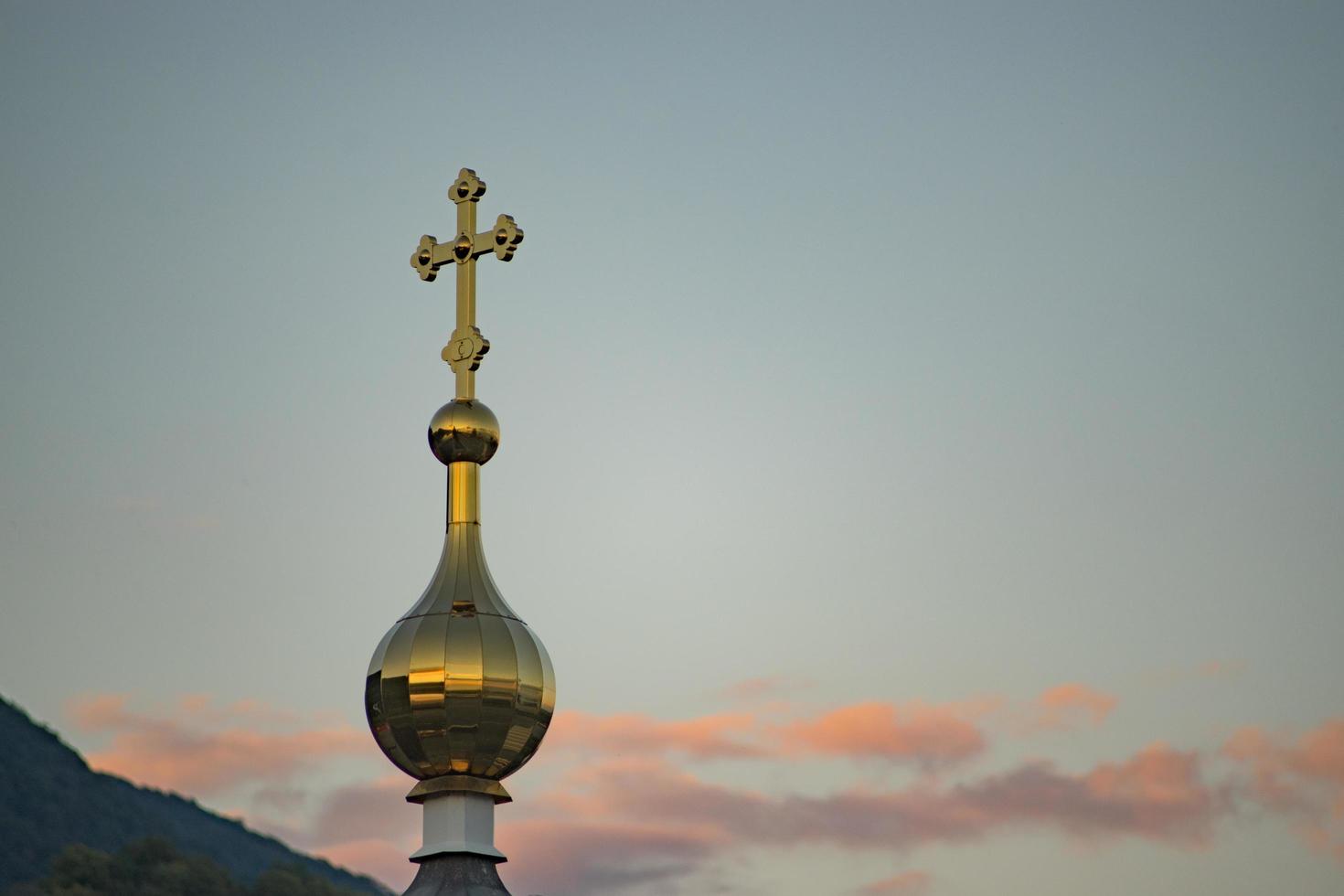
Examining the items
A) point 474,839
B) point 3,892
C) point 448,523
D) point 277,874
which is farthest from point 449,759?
point 277,874

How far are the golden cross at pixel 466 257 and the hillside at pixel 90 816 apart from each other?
56.7 metres

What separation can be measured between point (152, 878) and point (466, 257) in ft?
181

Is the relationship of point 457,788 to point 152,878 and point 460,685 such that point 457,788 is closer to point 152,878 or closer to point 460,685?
point 460,685

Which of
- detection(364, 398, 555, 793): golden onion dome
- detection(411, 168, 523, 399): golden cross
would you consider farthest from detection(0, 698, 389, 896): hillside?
detection(364, 398, 555, 793): golden onion dome

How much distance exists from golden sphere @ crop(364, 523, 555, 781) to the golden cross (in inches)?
92.2

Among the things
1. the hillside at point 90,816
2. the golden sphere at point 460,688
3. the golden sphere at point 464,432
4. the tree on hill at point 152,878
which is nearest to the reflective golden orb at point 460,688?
the golden sphere at point 460,688

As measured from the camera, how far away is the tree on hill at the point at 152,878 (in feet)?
243

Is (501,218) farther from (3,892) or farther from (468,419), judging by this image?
(3,892)

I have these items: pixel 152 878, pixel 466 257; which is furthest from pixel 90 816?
pixel 466 257

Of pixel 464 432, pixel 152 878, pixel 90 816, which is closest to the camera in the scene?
pixel 464 432

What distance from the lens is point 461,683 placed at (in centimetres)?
2266

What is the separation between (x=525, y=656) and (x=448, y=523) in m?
1.77

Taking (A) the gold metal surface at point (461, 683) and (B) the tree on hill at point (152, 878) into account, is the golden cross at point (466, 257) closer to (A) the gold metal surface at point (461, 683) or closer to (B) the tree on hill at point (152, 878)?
(A) the gold metal surface at point (461, 683)

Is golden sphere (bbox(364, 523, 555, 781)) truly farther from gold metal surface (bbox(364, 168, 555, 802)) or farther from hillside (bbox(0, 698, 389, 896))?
hillside (bbox(0, 698, 389, 896))
